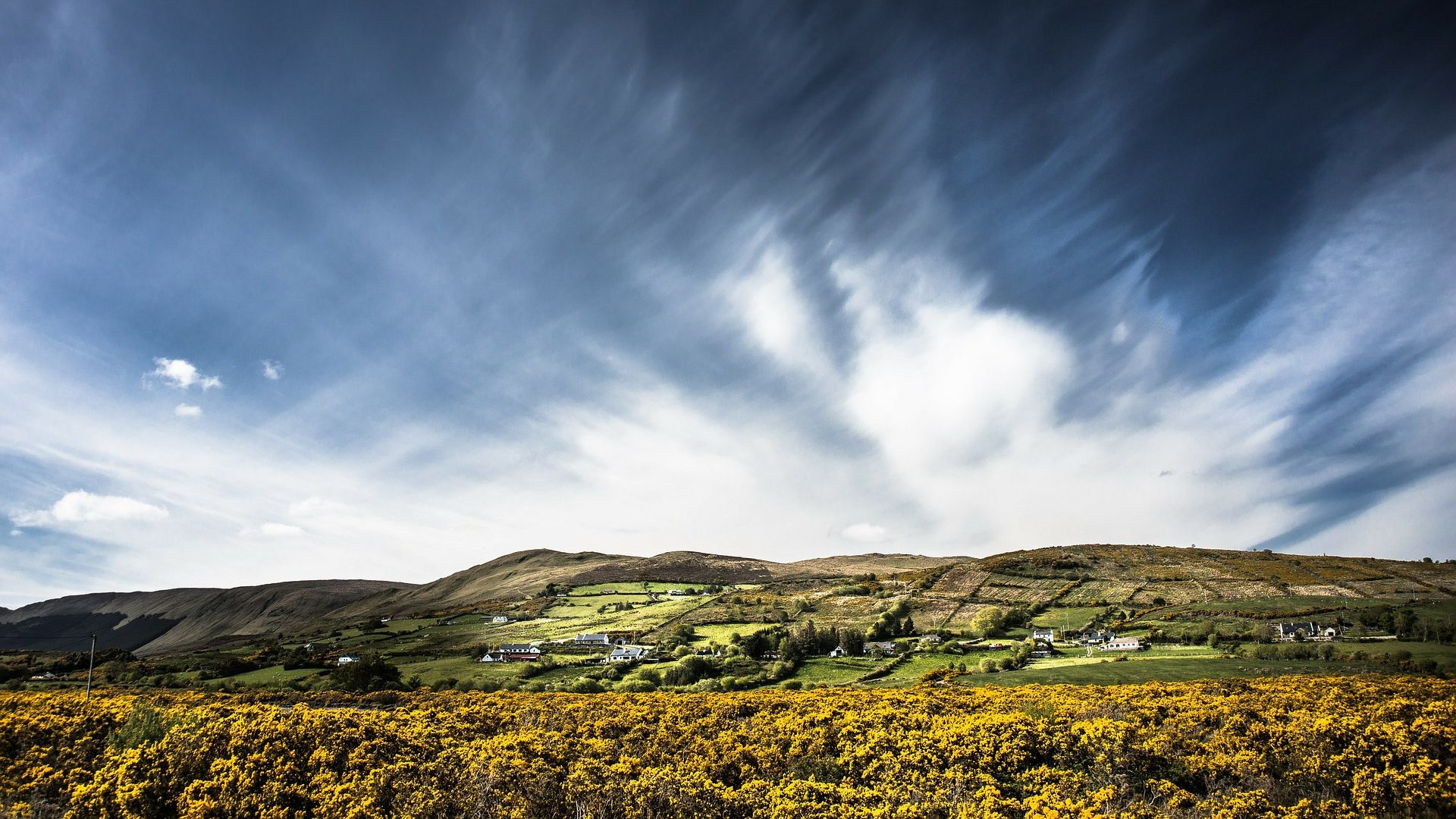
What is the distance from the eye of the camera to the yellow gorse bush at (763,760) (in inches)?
480

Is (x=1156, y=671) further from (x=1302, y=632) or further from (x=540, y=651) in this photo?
(x=540, y=651)

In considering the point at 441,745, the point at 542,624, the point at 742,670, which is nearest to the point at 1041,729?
the point at 441,745

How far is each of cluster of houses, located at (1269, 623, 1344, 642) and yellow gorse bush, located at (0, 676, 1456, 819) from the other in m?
61.6

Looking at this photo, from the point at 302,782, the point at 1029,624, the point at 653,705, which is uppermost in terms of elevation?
the point at 302,782

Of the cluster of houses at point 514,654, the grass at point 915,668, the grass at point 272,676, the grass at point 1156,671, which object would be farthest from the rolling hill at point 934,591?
the grass at point 1156,671

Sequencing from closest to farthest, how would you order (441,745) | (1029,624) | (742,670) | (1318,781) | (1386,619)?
(1318,781)
(441,745)
(742,670)
(1386,619)
(1029,624)

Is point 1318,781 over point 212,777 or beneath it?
beneath

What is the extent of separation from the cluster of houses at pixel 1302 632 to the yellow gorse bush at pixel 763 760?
202 ft

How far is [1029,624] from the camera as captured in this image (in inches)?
3728

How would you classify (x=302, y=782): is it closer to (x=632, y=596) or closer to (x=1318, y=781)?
(x=1318, y=781)

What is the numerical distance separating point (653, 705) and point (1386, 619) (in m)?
97.6

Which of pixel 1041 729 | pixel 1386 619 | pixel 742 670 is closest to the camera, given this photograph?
pixel 1041 729

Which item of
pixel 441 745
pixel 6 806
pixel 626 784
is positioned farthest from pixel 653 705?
pixel 6 806

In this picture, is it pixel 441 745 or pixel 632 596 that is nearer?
pixel 441 745
